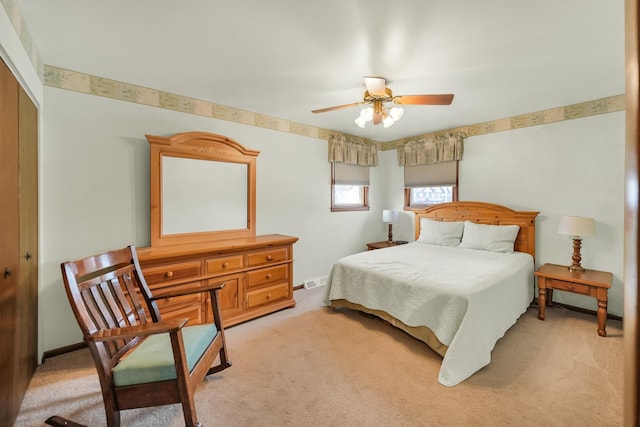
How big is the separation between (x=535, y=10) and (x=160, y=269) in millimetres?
3317

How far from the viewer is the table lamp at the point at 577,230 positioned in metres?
2.87

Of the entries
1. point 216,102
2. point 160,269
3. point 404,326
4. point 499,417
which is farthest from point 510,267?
point 216,102

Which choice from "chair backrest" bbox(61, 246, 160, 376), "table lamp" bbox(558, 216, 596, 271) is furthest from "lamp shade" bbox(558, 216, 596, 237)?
"chair backrest" bbox(61, 246, 160, 376)

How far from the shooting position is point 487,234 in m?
3.65

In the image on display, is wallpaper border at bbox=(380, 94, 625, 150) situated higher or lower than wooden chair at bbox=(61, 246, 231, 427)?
higher

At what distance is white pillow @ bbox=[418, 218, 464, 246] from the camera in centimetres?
396

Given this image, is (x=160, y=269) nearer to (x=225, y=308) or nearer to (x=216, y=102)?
(x=225, y=308)

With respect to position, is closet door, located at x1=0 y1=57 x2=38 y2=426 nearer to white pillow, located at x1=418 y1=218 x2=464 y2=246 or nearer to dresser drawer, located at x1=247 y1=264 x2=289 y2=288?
dresser drawer, located at x1=247 y1=264 x2=289 y2=288

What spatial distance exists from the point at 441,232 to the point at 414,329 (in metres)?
2.04

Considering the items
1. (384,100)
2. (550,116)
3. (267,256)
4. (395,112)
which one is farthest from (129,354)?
(550,116)

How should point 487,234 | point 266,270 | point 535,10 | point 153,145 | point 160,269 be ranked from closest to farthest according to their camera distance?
point 535,10
point 160,269
point 153,145
point 266,270
point 487,234

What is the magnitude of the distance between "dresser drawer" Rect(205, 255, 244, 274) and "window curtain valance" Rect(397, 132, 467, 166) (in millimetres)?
3321

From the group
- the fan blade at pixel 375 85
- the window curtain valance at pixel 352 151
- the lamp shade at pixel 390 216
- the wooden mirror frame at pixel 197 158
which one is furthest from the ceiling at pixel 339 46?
the lamp shade at pixel 390 216

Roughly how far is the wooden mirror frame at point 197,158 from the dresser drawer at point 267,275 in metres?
0.57
